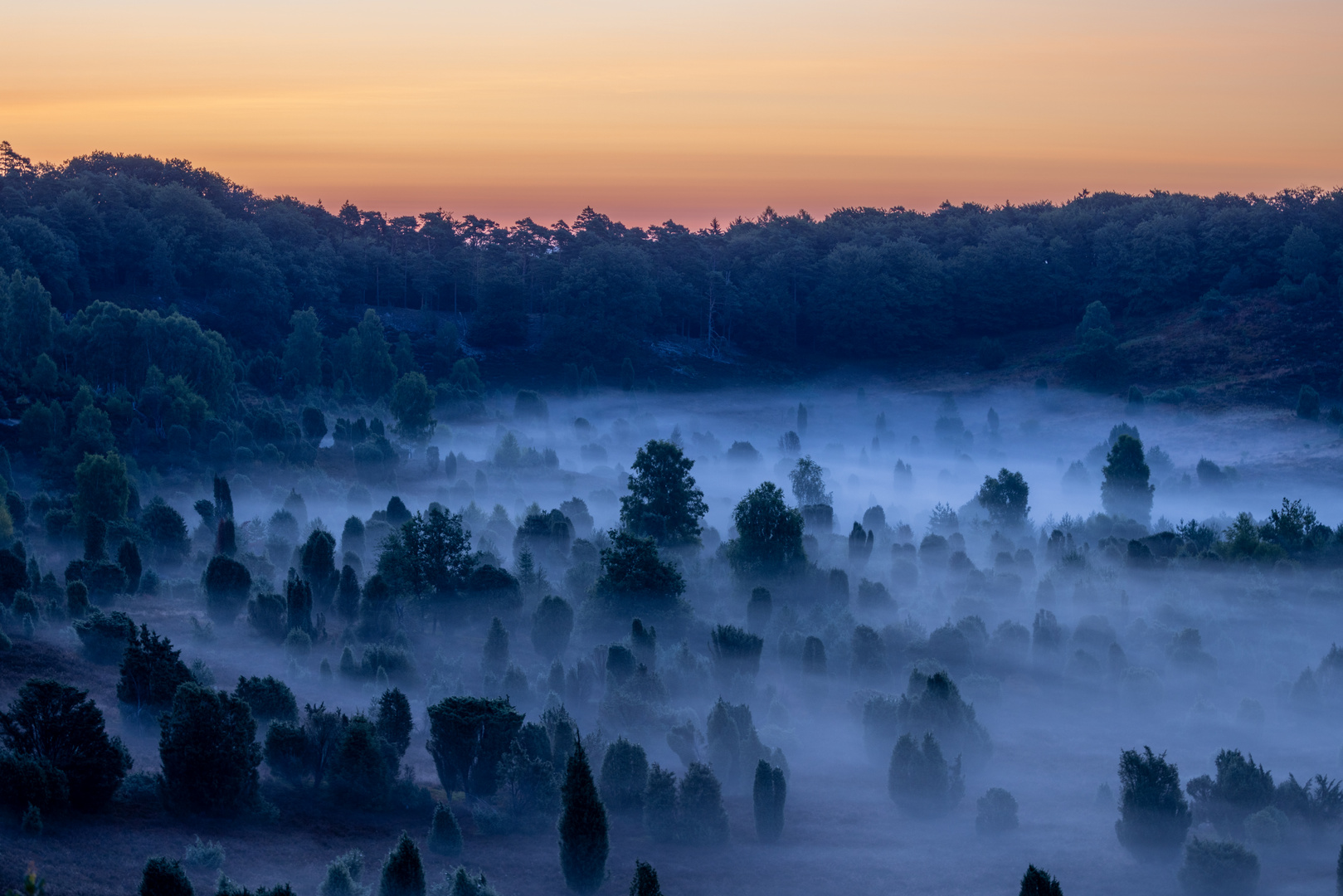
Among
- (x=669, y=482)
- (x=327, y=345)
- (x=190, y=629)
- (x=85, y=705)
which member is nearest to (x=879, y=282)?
(x=327, y=345)

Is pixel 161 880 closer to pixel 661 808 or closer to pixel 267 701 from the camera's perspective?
pixel 267 701

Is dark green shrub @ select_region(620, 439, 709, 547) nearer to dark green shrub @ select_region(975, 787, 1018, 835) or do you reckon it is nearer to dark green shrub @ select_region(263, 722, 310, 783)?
dark green shrub @ select_region(263, 722, 310, 783)

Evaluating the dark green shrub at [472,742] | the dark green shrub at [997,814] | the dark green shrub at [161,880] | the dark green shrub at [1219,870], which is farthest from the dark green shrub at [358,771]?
the dark green shrub at [1219,870]

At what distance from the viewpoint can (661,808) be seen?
20.3 meters

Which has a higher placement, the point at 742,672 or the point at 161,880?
the point at 742,672

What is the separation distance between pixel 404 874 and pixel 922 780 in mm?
10476

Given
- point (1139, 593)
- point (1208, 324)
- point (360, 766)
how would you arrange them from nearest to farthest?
point (360, 766) → point (1139, 593) → point (1208, 324)

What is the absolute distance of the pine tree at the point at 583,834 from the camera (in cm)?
1772

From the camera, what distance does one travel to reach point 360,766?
66.1ft

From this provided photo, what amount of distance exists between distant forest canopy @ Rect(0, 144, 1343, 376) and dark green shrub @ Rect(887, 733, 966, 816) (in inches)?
2506

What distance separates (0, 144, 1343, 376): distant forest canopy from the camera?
7856 centimetres

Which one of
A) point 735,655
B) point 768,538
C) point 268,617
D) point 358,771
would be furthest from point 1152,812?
point 268,617

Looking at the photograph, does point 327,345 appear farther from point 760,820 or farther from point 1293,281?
point 1293,281

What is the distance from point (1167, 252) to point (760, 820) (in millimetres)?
84699
